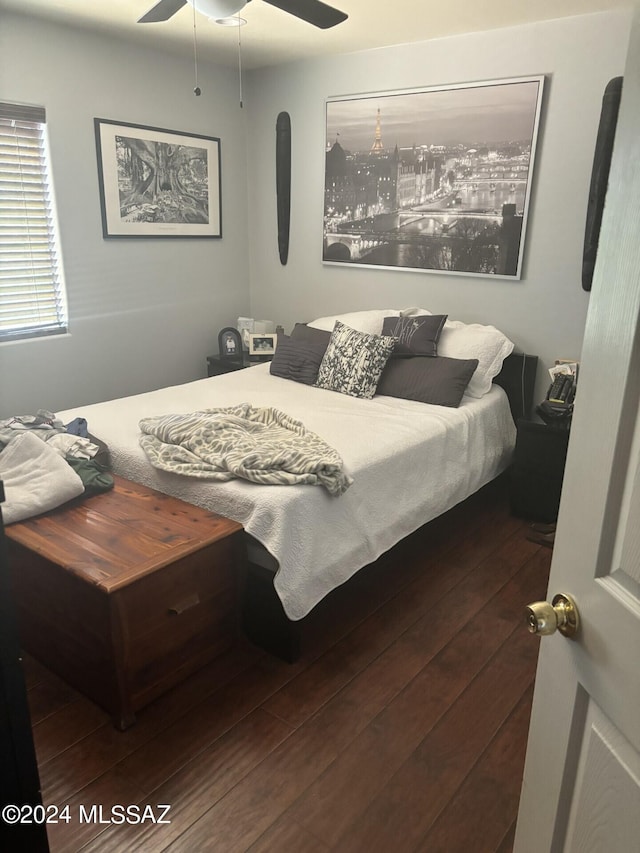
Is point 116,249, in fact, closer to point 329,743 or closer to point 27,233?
point 27,233

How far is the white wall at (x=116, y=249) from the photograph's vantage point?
3.46 metres

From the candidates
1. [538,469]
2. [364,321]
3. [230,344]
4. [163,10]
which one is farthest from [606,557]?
[230,344]

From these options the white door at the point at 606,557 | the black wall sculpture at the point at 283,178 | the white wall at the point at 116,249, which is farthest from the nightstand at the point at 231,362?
the white door at the point at 606,557

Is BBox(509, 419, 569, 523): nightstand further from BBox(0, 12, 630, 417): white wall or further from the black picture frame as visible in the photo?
the black picture frame

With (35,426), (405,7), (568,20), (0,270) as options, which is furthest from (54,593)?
(568,20)

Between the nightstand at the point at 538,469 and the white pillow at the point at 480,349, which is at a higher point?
the white pillow at the point at 480,349

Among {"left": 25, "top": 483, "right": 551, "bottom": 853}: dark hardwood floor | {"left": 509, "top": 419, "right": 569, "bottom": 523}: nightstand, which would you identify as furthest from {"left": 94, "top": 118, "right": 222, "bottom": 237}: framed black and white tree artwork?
{"left": 25, "top": 483, "right": 551, "bottom": 853}: dark hardwood floor

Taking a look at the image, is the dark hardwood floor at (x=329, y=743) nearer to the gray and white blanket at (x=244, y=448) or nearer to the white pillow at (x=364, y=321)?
the gray and white blanket at (x=244, y=448)

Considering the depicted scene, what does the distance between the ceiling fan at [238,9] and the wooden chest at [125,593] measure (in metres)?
1.86

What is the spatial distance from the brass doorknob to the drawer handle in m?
1.37

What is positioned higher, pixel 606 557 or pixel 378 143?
pixel 378 143

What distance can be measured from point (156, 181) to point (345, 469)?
267 centimetres

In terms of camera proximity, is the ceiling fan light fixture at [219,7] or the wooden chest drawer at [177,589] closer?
the wooden chest drawer at [177,589]

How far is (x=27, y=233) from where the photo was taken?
3.49 m
